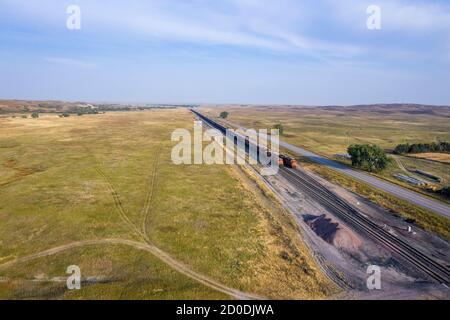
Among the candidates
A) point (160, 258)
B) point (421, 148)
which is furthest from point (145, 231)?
point (421, 148)

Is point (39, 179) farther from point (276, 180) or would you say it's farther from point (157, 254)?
point (276, 180)

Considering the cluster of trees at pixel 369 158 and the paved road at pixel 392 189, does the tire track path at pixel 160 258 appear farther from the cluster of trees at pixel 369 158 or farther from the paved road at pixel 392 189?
the cluster of trees at pixel 369 158

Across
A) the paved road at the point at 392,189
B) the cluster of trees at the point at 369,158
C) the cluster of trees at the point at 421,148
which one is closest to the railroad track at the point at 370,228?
the paved road at the point at 392,189

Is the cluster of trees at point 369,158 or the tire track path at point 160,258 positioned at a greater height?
the cluster of trees at point 369,158

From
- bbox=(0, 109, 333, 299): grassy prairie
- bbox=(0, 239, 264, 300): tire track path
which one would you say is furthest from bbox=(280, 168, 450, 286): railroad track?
bbox=(0, 239, 264, 300): tire track path
